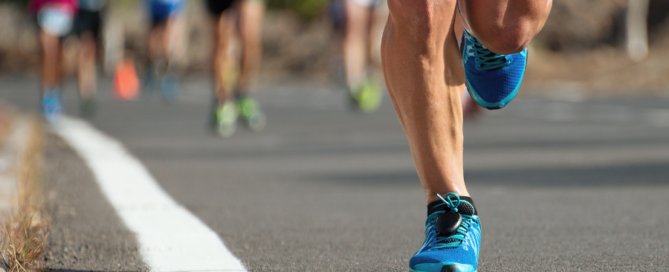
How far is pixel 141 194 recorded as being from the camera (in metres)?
4.05

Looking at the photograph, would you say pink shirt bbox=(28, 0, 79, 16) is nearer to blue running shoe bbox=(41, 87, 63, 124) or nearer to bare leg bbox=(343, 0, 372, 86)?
blue running shoe bbox=(41, 87, 63, 124)

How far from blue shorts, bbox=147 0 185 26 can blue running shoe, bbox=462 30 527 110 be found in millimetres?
10782

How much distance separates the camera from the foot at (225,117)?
766cm

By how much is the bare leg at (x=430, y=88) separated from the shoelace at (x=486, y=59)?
0.34ft

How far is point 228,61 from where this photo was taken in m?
8.06

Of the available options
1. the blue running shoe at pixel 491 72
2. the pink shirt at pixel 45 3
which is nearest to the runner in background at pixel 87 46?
the pink shirt at pixel 45 3

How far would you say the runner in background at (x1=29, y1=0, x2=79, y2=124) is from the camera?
9.06m

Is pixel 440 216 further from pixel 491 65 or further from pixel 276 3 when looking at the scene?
pixel 276 3

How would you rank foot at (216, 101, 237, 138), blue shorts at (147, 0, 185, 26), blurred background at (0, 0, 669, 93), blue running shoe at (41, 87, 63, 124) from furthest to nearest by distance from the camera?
1. blurred background at (0, 0, 669, 93)
2. blue shorts at (147, 0, 185, 26)
3. blue running shoe at (41, 87, 63, 124)
4. foot at (216, 101, 237, 138)

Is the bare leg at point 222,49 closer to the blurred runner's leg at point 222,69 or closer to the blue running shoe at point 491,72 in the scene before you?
the blurred runner's leg at point 222,69

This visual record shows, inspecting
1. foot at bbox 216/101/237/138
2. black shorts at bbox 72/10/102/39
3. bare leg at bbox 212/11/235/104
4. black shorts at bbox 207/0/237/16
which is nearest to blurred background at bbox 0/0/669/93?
bare leg at bbox 212/11/235/104

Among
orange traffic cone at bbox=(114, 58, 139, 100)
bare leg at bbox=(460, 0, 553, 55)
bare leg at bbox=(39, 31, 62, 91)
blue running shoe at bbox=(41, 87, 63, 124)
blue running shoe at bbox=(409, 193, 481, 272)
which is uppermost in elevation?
bare leg at bbox=(460, 0, 553, 55)

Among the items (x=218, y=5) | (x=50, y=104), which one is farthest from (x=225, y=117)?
(x=50, y=104)

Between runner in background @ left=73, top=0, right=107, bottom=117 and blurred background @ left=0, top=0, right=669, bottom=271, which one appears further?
runner in background @ left=73, top=0, right=107, bottom=117
